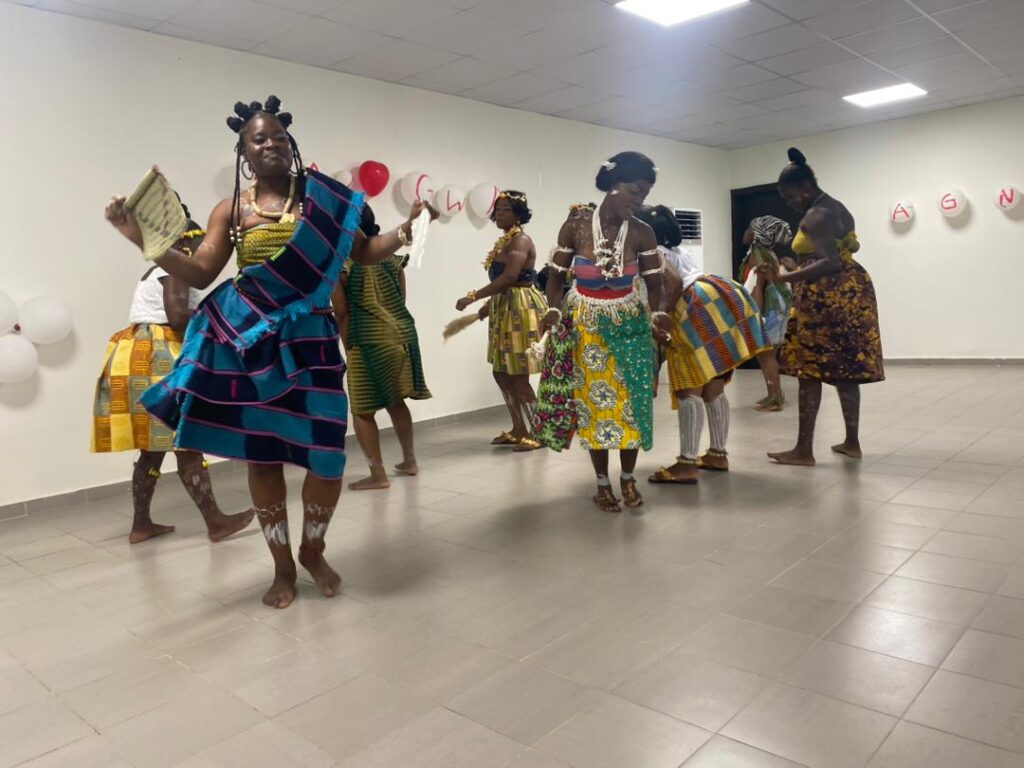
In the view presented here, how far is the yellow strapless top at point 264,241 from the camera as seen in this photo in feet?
7.75

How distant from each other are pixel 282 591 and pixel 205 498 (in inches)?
39.5

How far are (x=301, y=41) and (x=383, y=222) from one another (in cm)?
143

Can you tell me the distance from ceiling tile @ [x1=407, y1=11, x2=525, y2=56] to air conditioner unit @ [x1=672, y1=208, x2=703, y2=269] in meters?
4.60

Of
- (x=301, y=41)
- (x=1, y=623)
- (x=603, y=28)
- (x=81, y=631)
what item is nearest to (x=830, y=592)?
(x=81, y=631)

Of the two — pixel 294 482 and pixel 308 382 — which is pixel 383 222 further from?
pixel 308 382

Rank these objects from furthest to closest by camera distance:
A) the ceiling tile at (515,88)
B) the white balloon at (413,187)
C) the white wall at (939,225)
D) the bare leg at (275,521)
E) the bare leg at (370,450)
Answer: the white wall at (939,225) → the ceiling tile at (515,88) → the white balloon at (413,187) → the bare leg at (370,450) → the bare leg at (275,521)

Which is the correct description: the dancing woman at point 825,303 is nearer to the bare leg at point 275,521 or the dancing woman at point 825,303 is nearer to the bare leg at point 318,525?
the bare leg at point 318,525

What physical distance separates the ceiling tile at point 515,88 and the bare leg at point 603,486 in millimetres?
3599

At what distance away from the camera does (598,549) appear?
3049mm

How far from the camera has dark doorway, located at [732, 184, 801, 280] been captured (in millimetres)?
9789

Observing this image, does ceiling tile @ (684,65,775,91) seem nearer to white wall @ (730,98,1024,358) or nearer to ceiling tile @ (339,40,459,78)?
ceiling tile @ (339,40,459,78)

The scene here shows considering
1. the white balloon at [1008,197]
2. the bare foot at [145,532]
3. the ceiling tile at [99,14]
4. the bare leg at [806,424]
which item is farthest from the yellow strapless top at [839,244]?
the white balloon at [1008,197]

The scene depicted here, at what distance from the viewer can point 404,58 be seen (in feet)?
17.6

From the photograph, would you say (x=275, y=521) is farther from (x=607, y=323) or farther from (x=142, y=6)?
(x=142, y=6)
